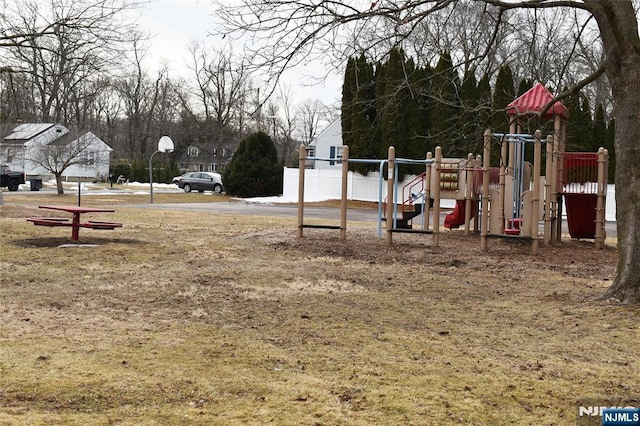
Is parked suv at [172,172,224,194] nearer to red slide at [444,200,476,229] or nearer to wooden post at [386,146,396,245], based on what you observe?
red slide at [444,200,476,229]

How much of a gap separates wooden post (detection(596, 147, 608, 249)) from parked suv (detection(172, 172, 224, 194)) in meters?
34.2

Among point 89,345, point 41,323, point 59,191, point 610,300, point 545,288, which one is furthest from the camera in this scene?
point 59,191

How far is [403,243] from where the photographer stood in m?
14.6

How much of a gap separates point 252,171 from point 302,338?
1410 inches

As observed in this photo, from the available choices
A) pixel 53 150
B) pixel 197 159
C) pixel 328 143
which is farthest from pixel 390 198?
pixel 197 159

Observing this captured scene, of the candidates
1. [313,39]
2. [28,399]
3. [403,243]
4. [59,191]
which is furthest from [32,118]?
[28,399]

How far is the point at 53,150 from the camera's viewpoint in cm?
3775

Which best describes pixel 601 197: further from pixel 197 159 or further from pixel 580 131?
pixel 197 159

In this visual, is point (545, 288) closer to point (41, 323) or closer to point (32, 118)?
point (41, 323)

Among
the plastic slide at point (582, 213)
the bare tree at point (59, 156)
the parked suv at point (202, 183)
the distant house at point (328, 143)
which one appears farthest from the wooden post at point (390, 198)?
the distant house at point (328, 143)

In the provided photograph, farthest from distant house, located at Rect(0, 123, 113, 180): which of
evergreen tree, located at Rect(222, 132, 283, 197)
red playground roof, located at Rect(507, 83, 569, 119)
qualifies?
red playground roof, located at Rect(507, 83, 569, 119)

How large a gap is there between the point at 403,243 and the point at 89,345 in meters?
9.11

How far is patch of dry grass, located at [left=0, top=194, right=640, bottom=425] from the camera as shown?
4711 millimetres

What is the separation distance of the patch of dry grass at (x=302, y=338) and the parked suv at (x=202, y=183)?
3466 centimetres
